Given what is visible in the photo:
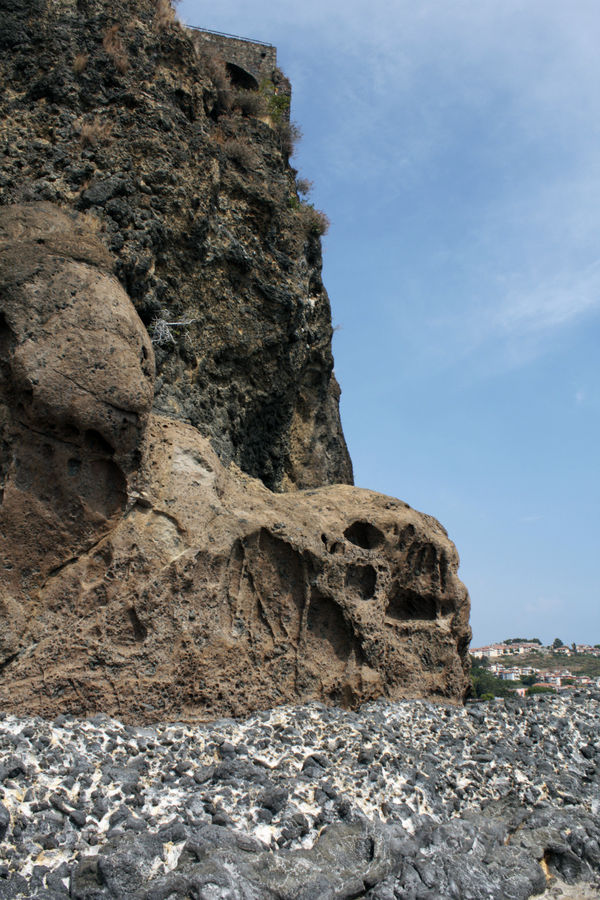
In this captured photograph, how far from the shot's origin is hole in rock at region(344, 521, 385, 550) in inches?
332

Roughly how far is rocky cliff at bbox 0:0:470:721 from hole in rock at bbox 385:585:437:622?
3 cm

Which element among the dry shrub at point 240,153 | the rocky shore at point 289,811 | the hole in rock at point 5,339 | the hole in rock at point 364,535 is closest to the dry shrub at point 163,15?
the dry shrub at point 240,153

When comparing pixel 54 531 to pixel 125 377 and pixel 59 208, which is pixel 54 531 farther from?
pixel 59 208

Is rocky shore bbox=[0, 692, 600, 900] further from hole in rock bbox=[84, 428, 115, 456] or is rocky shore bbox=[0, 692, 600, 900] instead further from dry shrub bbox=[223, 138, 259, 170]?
dry shrub bbox=[223, 138, 259, 170]

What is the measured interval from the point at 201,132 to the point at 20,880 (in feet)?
26.8

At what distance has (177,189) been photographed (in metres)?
8.26

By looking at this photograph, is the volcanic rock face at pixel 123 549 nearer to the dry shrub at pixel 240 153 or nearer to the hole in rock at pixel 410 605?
the hole in rock at pixel 410 605

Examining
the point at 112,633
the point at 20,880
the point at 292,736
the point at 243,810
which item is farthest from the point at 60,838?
the point at 292,736

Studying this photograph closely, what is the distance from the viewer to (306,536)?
7492 mm

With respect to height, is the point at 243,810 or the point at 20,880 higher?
the point at 243,810

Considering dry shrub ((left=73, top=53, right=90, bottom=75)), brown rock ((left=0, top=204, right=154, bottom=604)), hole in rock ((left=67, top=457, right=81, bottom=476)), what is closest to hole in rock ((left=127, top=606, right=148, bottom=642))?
brown rock ((left=0, top=204, right=154, bottom=604))

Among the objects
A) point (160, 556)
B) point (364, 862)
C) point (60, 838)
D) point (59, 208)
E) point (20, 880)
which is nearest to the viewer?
point (20, 880)

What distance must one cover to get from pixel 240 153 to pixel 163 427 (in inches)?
206

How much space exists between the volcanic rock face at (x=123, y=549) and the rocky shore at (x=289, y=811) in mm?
386
